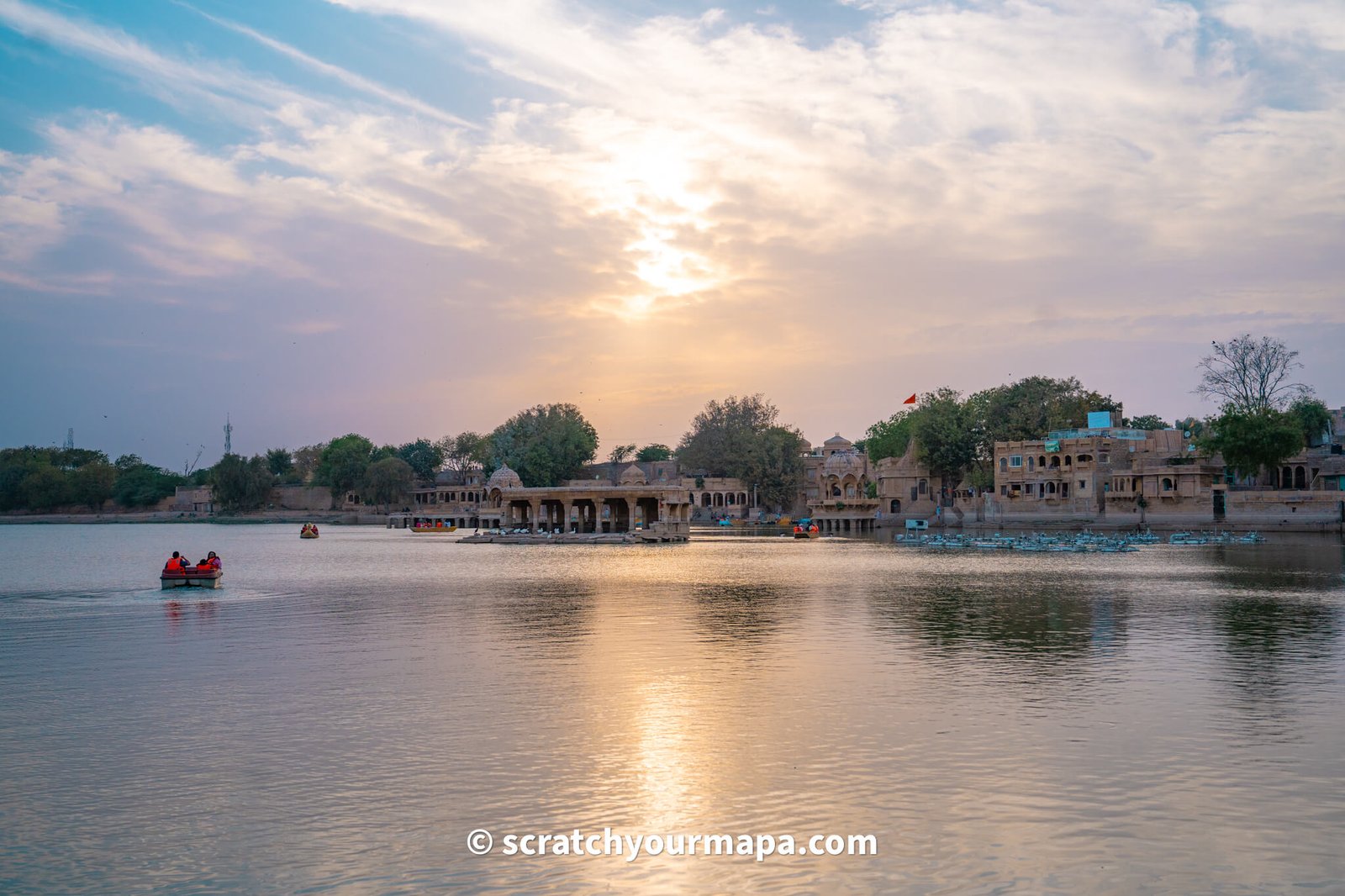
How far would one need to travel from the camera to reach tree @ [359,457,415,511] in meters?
147

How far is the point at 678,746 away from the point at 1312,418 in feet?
318

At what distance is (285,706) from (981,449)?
316ft

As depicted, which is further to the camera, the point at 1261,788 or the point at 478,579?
the point at 478,579

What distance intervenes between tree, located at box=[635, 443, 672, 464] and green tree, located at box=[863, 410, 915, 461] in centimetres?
3304

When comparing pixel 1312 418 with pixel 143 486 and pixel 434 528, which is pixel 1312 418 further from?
pixel 143 486

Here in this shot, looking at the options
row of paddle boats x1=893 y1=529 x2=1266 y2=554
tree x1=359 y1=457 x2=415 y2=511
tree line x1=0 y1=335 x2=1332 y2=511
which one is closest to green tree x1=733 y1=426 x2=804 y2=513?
tree line x1=0 y1=335 x2=1332 y2=511

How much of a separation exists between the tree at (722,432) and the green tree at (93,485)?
9718 centimetres

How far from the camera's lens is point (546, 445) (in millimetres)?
129375

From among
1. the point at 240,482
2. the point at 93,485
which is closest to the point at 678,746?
the point at 240,482

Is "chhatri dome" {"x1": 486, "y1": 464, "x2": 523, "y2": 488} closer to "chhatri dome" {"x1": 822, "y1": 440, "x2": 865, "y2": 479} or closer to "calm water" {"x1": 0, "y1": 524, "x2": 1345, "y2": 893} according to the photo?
"chhatri dome" {"x1": 822, "y1": 440, "x2": 865, "y2": 479}

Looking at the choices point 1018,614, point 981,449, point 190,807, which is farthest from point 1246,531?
point 190,807

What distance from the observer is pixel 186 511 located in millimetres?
181000

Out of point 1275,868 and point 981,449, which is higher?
point 981,449

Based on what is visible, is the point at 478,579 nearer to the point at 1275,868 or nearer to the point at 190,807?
the point at 190,807
